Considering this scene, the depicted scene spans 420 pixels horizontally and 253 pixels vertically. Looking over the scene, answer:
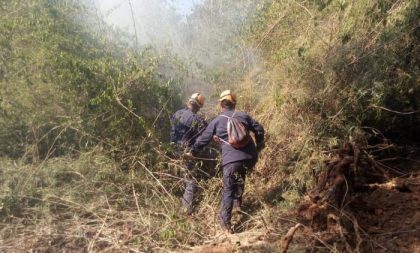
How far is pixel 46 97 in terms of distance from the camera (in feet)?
19.7

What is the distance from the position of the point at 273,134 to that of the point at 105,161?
236cm

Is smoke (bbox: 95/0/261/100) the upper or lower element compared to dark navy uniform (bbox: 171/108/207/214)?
upper

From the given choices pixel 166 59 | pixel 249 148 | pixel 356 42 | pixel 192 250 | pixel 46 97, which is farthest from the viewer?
pixel 166 59

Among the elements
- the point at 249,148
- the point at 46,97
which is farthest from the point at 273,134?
the point at 46,97

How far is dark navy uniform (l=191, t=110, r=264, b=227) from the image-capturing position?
4875 mm

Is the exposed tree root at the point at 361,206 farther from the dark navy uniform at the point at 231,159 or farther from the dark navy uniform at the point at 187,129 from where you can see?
the dark navy uniform at the point at 187,129

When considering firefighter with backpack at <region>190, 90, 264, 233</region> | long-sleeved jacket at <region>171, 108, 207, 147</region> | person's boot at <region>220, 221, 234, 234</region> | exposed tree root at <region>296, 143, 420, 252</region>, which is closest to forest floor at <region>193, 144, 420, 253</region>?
exposed tree root at <region>296, 143, 420, 252</region>

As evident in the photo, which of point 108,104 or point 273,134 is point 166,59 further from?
point 273,134

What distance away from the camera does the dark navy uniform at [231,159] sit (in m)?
4.88

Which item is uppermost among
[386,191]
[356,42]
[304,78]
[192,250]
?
[356,42]

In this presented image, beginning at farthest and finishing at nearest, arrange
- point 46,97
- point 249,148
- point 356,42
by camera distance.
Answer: point 46,97 → point 356,42 → point 249,148

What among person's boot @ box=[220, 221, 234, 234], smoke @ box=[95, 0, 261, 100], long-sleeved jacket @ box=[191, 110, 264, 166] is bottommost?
person's boot @ box=[220, 221, 234, 234]

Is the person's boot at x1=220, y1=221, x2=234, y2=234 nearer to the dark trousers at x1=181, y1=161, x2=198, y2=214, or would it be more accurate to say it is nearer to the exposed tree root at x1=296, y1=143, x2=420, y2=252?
the dark trousers at x1=181, y1=161, x2=198, y2=214

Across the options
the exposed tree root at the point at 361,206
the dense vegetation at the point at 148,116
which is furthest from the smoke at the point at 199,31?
the exposed tree root at the point at 361,206
